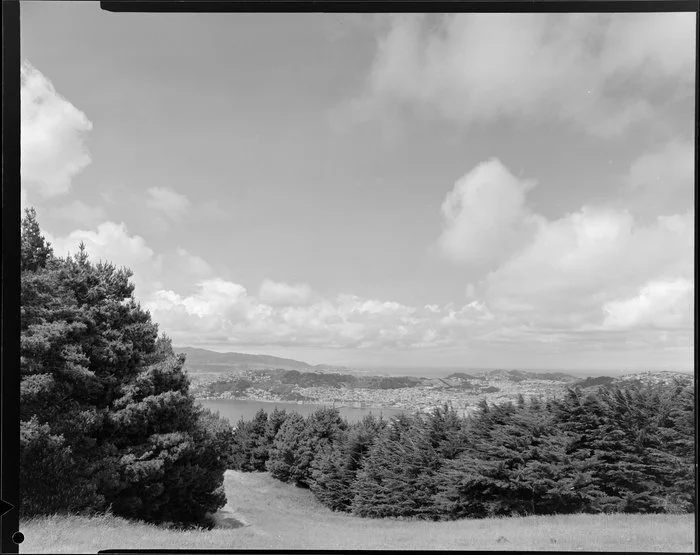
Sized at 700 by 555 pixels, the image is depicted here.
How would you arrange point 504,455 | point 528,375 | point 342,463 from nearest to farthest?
point 528,375 < point 504,455 < point 342,463

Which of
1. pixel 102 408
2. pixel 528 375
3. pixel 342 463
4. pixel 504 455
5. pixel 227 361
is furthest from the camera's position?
pixel 342 463

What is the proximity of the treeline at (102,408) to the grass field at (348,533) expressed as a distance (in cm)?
38

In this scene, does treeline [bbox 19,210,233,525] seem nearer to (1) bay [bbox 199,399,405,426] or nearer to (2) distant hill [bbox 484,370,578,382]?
(1) bay [bbox 199,399,405,426]

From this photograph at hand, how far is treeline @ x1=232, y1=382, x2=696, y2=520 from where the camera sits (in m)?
4.38

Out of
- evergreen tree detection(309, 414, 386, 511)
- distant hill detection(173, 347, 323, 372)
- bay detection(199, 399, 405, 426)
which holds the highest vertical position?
distant hill detection(173, 347, 323, 372)

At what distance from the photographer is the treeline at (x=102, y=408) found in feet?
10.3

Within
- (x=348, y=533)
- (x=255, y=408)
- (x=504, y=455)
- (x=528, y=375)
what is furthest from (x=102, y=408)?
(x=504, y=455)

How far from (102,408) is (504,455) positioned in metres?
4.27

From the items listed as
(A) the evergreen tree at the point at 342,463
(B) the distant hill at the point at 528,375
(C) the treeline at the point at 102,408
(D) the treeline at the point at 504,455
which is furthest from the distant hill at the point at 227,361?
(B) the distant hill at the point at 528,375

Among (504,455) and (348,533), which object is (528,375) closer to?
(504,455)

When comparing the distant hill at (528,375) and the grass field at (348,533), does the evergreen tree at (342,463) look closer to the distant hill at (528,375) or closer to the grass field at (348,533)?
the grass field at (348,533)

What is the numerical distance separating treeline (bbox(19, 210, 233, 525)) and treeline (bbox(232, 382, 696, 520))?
137 centimetres

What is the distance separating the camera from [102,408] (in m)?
3.76

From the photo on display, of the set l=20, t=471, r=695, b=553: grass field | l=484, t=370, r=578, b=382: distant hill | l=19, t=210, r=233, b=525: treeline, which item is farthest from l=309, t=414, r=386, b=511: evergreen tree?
l=484, t=370, r=578, b=382: distant hill
